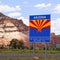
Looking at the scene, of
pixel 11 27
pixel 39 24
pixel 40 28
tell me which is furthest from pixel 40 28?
pixel 11 27

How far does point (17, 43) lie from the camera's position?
106750 millimetres

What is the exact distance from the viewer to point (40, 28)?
1465 centimetres

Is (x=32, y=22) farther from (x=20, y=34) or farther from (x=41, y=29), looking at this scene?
(x=20, y=34)

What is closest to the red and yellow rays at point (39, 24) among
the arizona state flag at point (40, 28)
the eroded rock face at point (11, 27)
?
the arizona state flag at point (40, 28)

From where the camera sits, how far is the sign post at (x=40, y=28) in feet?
47.7

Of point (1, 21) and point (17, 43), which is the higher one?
point (1, 21)

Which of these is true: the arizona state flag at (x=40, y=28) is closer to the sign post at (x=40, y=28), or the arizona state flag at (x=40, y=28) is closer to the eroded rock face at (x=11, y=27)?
the sign post at (x=40, y=28)

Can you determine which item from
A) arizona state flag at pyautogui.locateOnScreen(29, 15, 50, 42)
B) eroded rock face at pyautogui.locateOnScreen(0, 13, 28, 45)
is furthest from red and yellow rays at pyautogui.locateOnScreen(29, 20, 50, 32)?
eroded rock face at pyautogui.locateOnScreen(0, 13, 28, 45)

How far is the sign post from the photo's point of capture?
14531 mm

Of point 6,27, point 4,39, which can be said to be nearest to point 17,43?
point 4,39

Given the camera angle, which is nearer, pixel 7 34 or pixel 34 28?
pixel 34 28

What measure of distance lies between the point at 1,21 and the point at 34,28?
13479cm

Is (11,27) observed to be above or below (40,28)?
above

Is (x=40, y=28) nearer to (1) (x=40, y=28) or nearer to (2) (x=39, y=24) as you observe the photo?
(1) (x=40, y=28)
